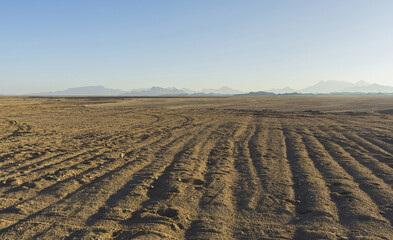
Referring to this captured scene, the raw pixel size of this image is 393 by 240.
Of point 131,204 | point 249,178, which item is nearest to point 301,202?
point 249,178

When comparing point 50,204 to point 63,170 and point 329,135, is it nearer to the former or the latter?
point 63,170

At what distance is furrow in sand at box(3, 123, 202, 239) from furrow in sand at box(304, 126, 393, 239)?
3.20 meters

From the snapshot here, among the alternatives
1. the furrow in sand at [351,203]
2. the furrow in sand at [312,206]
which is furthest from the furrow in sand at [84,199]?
the furrow in sand at [351,203]

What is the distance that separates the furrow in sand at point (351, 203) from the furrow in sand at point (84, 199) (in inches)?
126

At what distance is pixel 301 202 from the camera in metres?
3.48

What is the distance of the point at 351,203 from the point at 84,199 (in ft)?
12.6

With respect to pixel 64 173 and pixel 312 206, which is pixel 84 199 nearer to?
pixel 64 173

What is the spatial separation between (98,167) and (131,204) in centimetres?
209

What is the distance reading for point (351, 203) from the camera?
3404mm

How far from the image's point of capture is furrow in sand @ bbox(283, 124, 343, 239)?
8.92 ft

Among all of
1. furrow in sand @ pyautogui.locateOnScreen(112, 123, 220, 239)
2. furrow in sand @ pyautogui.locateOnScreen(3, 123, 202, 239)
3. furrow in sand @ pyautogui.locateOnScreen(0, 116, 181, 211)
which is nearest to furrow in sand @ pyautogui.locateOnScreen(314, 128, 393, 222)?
furrow in sand @ pyautogui.locateOnScreen(112, 123, 220, 239)

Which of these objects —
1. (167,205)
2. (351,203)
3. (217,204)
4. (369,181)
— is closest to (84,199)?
(167,205)

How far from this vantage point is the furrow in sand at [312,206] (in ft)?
8.92

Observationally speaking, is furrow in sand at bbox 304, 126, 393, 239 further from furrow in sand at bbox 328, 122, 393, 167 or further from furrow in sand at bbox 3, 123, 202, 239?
furrow in sand at bbox 3, 123, 202, 239
